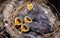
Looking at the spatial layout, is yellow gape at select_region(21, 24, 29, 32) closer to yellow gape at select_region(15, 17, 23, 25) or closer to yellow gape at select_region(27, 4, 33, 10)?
yellow gape at select_region(15, 17, 23, 25)

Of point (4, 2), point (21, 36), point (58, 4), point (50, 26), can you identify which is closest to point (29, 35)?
point (21, 36)

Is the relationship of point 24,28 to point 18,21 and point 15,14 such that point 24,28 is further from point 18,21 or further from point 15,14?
point 15,14

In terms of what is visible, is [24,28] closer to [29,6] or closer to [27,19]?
[27,19]

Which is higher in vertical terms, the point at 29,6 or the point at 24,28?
the point at 29,6

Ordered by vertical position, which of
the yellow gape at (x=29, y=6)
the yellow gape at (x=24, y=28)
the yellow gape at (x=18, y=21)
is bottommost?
the yellow gape at (x=24, y=28)

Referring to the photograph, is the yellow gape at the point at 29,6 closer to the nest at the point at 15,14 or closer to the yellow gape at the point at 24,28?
the nest at the point at 15,14

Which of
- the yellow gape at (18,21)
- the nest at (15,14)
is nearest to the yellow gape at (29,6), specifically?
the nest at (15,14)

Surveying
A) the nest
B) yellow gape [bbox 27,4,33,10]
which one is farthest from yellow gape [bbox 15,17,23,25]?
yellow gape [bbox 27,4,33,10]

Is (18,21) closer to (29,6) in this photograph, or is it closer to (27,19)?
(27,19)

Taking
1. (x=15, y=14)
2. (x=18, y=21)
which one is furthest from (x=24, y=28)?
(x=15, y=14)

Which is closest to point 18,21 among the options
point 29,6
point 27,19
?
point 27,19

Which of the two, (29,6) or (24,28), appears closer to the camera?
(24,28)
